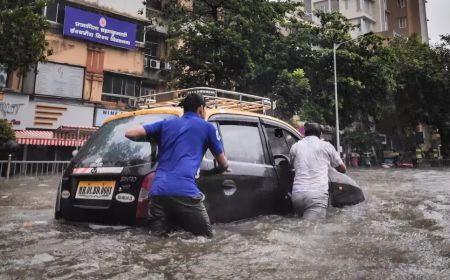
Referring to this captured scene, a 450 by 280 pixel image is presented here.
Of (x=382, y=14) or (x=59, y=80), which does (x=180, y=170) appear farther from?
(x=382, y=14)

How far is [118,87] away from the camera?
22.3 metres

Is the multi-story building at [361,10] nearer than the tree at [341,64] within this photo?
No

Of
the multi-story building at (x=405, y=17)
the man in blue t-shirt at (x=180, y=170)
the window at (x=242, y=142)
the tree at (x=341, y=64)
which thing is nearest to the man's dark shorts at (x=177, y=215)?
the man in blue t-shirt at (x=180, y=170)

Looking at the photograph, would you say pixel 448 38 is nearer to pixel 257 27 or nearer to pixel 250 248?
pixel 257 27

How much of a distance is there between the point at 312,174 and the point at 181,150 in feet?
6.61

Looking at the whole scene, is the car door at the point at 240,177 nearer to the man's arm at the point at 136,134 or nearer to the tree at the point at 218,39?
the man's arm at the point at 136,134

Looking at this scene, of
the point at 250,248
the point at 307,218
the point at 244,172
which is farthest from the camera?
the point at 307,218

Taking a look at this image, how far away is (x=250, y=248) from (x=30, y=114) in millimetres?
17624

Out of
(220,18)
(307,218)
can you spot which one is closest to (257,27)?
(220,18)

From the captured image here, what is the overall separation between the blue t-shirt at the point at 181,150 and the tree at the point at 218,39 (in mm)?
13202

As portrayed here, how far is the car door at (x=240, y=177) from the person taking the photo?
4.15 meters

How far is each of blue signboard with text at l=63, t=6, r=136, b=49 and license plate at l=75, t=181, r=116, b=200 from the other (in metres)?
18.0

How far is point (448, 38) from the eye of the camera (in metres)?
34.9

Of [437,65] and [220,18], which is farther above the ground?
[437,65]
